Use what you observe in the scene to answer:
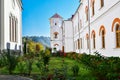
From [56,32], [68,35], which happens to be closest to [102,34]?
[68,35]

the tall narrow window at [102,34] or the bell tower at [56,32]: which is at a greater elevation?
the bell tower at [56,32]

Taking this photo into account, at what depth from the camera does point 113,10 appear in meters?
16.0

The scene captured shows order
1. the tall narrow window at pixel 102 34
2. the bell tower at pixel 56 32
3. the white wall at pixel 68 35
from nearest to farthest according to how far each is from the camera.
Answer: the tall narrow window at pixel 102 34
the white wall at pixel 68 35
the bell tower at pixel 56 32

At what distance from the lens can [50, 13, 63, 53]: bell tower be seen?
61.8 metres

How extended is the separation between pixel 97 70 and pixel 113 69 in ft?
2.05

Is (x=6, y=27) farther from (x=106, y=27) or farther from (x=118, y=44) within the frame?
(x=118, y=44)

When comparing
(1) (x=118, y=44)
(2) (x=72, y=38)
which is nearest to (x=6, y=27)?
(1) (x=118, y=44)

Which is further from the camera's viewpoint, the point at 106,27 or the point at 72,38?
the point at 72,38

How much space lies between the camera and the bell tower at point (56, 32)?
203 ft

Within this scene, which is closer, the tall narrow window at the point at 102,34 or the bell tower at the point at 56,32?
the tall narrow window at the point at 102,34

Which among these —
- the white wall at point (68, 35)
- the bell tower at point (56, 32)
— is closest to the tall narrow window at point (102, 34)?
the white wall at point (68, 35)

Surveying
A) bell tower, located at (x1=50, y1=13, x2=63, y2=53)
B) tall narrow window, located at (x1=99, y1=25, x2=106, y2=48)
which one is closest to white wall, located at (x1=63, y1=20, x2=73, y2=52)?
bell tower, located at (x1=50, y1=13, x2=63, y2=53)

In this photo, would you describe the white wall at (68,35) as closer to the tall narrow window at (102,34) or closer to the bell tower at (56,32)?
the bell tower at (56,32)

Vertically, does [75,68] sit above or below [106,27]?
below
